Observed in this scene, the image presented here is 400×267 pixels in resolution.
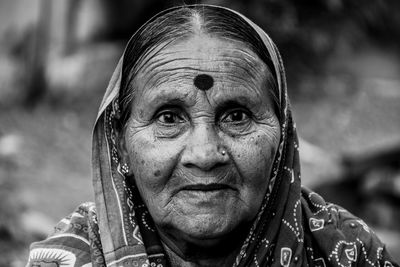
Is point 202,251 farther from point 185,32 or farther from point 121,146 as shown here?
point 185,32

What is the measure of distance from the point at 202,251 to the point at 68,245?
52cm

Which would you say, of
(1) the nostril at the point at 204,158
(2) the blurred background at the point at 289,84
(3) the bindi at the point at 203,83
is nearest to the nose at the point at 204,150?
(1) the nostril at the point at 204,158

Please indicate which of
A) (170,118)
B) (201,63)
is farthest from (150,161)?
(201,63)

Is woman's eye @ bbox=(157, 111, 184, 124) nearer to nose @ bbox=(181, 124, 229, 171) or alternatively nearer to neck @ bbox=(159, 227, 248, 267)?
nose @ bbox=(181, 124, 229, 171)

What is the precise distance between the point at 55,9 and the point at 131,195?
21.5 feet

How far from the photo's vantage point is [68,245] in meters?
2.82

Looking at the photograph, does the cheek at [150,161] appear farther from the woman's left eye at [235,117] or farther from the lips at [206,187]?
the woman's left eye at [235,117]

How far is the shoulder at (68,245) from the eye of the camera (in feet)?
9.13

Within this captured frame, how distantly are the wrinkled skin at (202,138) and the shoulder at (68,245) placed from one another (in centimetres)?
31

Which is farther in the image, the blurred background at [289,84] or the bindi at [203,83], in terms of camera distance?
the blurred background at [289,84]

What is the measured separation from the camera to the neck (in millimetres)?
2740

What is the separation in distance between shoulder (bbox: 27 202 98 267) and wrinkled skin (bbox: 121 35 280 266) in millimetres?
315

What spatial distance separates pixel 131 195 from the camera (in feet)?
9.21

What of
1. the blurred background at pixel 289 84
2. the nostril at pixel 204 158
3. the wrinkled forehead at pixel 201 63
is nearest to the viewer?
the nostril at pixel 204 158
